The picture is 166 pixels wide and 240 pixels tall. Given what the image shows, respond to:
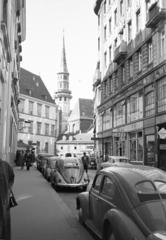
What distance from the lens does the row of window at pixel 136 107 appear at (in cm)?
2578

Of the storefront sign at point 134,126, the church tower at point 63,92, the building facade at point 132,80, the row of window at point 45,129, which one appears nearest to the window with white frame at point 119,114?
the building facade at point 132,80

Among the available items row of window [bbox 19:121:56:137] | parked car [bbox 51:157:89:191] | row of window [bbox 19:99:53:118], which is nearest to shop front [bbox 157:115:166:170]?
parked car [bbox 51:157:89:191]

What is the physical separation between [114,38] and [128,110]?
10.3 m

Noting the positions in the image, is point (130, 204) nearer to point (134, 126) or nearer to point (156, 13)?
point (156, 13)

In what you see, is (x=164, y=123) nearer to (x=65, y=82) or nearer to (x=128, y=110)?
(x=128, y=110)

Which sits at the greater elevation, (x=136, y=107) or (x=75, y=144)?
(x=136, y=107)

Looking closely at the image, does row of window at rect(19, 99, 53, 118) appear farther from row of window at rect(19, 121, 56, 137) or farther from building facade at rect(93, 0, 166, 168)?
building facade at rect(93, 0, 166, 168)

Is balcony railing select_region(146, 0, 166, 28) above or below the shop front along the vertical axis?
above

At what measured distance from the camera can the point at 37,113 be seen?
78.5 metres

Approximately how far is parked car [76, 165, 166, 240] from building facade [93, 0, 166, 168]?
42.7 ft

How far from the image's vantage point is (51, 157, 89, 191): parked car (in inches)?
630

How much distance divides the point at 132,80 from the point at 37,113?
49.0m

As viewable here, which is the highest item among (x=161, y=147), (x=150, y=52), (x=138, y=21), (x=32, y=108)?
(x=138, y=21)

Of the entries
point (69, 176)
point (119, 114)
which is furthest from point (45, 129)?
point (69, 176)
